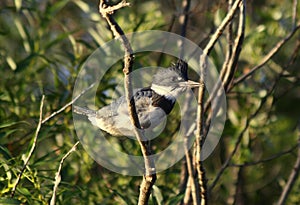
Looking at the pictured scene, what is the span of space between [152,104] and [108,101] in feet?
2.53

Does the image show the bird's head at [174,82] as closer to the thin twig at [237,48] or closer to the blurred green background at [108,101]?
the thin twig at [237,48]

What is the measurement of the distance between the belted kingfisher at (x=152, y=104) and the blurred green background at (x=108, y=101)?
10.8 inches

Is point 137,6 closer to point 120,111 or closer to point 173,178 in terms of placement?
point 173,178

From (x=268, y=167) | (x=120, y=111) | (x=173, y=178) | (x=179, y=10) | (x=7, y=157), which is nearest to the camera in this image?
(x=120, y=111)

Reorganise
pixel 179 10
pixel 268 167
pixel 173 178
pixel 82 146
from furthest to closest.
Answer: pixel 268 167, pixel 179 10, pixel 173 178, pixel 82 146

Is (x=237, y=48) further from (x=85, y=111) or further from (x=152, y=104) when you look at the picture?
(x=85, y=111)

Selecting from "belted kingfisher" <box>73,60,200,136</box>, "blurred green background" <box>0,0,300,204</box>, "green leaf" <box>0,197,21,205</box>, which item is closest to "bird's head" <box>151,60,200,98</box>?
"belted kingfisher" <box>73,60,200,136</box>

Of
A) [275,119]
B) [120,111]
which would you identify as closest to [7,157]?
[120,111]

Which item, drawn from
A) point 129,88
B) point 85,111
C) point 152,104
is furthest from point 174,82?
point 129,88

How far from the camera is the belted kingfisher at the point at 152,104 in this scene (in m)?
2.29

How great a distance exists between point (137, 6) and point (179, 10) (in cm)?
42

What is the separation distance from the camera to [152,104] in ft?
7.66

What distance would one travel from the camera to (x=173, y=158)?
2928 millimetres

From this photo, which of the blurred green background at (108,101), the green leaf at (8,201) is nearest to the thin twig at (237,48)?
the blurred green background at (108,101)
